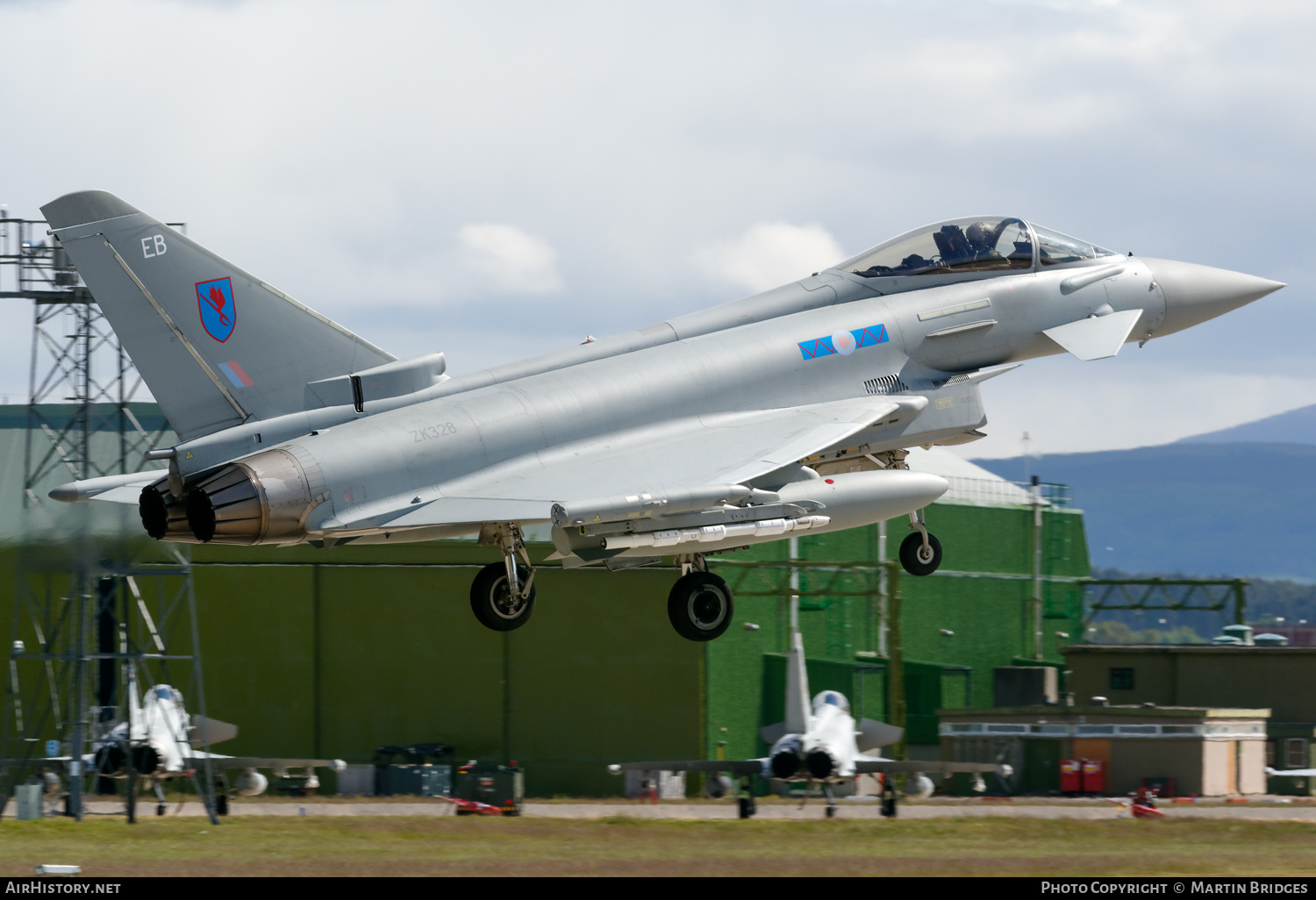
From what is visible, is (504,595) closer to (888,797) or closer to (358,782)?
(888,797)

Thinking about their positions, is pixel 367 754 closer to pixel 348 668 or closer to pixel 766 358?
pixel 348 668

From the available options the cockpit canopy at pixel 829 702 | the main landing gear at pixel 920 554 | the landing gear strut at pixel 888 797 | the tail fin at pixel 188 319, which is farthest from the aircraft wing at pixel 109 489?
the cockpit canopy at pixel 829 702

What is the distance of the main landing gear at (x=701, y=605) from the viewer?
18953mm

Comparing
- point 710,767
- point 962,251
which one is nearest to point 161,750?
point 710,767

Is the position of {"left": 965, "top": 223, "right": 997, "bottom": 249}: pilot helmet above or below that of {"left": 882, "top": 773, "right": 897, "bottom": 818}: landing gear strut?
above

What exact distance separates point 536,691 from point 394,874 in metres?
20.1

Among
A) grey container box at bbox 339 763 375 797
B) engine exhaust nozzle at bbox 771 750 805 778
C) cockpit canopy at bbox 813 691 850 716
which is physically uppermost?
cockpit canopy at bbox 813 691 850 716

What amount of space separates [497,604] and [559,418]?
8.21 feet

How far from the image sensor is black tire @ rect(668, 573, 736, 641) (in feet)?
62.2

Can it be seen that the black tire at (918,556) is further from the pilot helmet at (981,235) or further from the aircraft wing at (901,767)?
the aircraft wing at (901,767)

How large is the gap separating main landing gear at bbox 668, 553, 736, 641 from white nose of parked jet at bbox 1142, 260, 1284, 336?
7.37 metres

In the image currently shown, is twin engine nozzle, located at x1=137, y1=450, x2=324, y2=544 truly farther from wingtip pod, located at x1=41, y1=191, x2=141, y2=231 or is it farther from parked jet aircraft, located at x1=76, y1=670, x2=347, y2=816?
parked jet aircraft, located at x1=76, y1=670, x2=347, y2=816

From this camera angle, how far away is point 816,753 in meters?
35.1

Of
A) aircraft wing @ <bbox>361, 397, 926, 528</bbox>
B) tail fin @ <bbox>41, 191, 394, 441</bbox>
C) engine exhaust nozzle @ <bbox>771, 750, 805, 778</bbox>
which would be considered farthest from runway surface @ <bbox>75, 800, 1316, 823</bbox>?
tail fin @ <bbox>41, 191, 394, 441</bbox>
